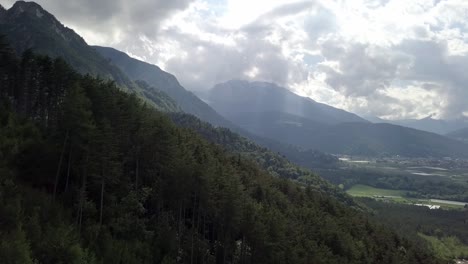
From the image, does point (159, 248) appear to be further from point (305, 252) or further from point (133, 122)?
point (305, 252)

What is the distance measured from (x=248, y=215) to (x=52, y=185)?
31.8m

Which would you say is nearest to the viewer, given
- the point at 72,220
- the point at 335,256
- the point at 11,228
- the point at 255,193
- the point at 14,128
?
the point at 11,228

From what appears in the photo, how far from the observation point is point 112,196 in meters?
61.0

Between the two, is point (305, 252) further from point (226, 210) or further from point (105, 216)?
point (105, 216)

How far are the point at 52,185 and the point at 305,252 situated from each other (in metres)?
46.7

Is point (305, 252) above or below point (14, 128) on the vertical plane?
below

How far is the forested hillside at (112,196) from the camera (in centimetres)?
4684

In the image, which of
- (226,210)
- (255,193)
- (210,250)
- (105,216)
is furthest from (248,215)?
(255,193)

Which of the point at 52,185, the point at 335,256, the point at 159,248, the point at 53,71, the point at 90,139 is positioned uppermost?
the point at 53,71

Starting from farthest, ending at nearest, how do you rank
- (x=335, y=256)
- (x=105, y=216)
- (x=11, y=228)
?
(x=335, y=256), (x=105, y=216), (x=11, y=228)

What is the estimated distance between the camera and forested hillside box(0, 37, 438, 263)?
46844 mm

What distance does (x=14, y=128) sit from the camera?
223 feet

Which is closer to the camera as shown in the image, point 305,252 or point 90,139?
point 90,139

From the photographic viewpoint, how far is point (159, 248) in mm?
60969
